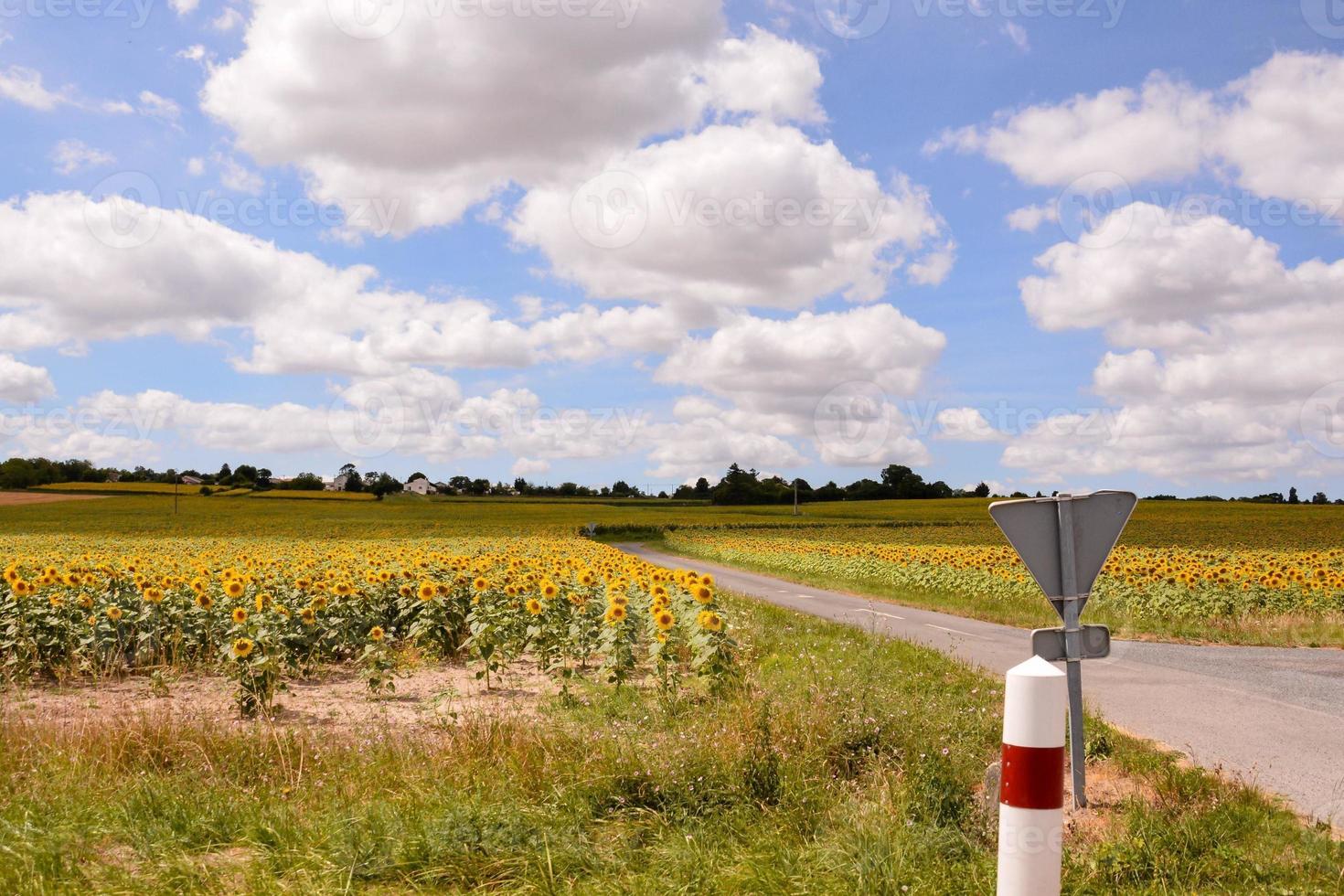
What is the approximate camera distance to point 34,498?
9269cm

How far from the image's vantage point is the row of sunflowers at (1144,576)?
1642cm

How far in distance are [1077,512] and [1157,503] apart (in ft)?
304

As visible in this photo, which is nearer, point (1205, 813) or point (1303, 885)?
point (1303, 885)

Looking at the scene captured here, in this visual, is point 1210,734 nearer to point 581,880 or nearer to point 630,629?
point 630,629

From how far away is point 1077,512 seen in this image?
5203mm

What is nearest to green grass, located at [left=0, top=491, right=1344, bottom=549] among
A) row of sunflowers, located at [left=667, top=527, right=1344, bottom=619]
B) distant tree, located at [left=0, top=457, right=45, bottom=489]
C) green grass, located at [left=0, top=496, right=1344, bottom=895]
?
distant tree, located at [left=0, top=457, right=45, bottom=489]

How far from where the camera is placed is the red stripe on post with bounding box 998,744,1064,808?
3.36 meters

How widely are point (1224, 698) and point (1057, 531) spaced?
5.19m

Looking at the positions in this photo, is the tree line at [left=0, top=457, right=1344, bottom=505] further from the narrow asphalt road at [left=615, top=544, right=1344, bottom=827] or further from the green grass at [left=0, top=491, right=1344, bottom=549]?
the narrow asphalt road at [left=615, top=544, right=1344, bottom=827]

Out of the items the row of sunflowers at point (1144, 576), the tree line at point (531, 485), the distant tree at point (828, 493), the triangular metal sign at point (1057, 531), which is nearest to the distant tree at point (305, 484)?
the tree line at point (531, 485)

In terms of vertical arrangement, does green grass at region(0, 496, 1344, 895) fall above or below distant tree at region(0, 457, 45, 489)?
below

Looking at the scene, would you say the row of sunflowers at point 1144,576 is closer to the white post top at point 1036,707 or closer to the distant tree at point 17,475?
the white post top at point 1036,707

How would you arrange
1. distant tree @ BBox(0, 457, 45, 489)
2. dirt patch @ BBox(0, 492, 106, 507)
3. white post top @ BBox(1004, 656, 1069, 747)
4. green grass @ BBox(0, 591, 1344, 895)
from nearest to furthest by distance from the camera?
1. white post top @ BBox(1004, 656, 1069, 747)
2. green grass @ BBox(0, 591, 1344, 895)
3. dirt patch @ BBox(0, 492, 106, 507)
4. distant tree @ BBox(0, 457, 45, 489)

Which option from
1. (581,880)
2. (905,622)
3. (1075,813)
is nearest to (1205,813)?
(1075,813)
